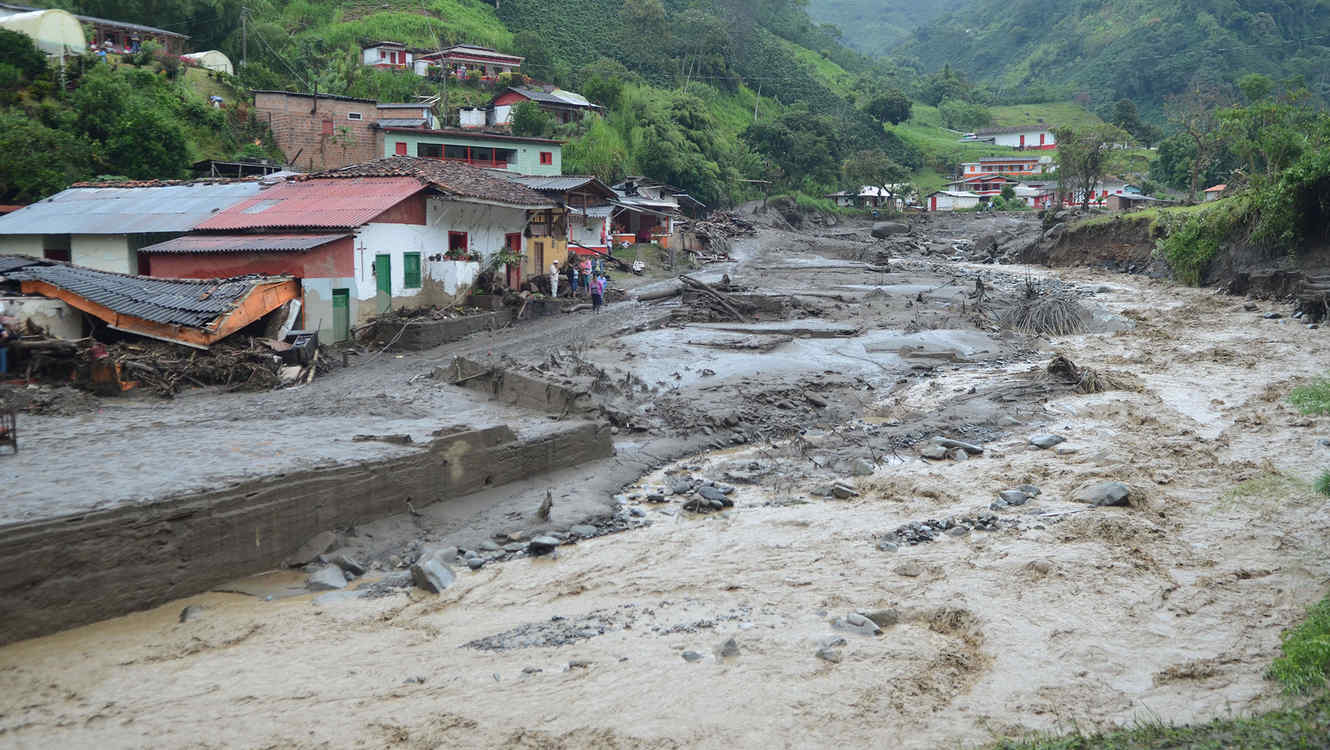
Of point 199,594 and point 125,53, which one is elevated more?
point 125,53

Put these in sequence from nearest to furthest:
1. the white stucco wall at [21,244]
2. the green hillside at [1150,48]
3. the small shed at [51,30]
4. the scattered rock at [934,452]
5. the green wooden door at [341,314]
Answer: the scattered rock at [934,452]
the green wooden door at [341,314]
the white stucco wall at [21,244]
the small shed at [51,30]
the green hillside at [1150,48]

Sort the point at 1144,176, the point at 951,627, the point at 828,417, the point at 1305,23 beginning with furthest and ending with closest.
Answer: the point at 1305,23 < the point at 1144,176 < the point at 828,417 < the point at 951,627

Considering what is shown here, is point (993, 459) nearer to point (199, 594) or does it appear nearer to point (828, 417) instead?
point (828, 417)

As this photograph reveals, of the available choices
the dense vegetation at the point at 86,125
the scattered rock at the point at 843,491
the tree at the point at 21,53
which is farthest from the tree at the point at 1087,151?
the tree at the point at 21,53

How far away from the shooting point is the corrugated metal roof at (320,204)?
74.9ft

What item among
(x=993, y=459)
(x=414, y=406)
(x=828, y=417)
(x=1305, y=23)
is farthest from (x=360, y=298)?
(x=1305, y=23)

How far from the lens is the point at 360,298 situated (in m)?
22.7

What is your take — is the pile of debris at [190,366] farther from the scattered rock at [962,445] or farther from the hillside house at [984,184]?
the hillside house at [984,184]

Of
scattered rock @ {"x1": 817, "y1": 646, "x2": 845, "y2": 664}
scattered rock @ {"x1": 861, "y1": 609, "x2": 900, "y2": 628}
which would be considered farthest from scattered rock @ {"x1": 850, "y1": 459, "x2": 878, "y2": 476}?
scattered rock @ {"x1": 817, "y1": 646, "x2": 845, "y2": 664}

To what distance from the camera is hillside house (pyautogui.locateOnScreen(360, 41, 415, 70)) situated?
197 ft

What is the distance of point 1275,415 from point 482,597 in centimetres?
1425

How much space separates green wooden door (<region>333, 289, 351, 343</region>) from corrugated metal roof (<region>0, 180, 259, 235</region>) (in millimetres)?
5493

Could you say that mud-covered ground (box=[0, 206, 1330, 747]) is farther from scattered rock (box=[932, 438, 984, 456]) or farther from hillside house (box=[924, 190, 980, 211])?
hillside house (box=[924, 190, 980, 211])

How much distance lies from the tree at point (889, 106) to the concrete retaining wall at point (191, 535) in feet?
288
